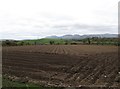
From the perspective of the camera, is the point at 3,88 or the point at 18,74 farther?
the point at 18,74

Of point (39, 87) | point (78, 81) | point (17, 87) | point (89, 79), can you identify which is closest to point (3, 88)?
point (17, 87)

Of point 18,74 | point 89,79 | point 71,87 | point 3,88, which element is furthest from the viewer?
point 18,74

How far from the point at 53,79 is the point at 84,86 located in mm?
3173

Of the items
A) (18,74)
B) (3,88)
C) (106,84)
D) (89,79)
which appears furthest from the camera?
(18,74)

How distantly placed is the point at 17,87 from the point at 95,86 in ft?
14.5

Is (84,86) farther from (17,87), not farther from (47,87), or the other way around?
(17,87)

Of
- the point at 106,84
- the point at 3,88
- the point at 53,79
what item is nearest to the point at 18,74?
the point at 53,79

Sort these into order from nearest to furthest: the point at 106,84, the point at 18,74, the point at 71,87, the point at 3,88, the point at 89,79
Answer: the point at 3,88 < the point at 71,87 < the point at 106,84 < the point at 89,79 < the point at 18,74

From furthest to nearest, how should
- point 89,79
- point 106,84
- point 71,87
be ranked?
point 89,79, point 106,84, point 71,87

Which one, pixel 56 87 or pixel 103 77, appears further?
pixel 103 77

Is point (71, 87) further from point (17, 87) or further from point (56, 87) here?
point (17, 87)

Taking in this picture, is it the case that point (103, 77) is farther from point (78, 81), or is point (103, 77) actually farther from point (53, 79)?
point (53, 79)

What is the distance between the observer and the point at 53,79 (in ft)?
54.7

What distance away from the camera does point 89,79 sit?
1648 cm
